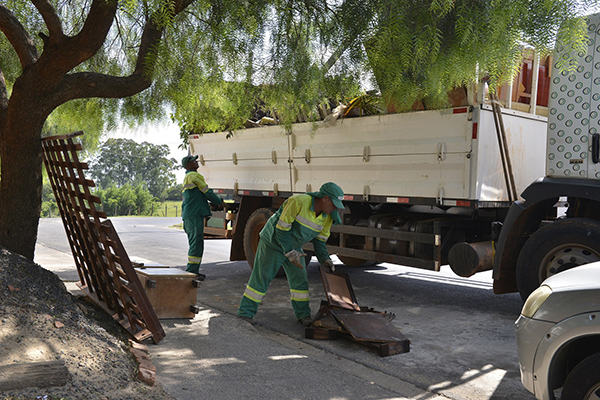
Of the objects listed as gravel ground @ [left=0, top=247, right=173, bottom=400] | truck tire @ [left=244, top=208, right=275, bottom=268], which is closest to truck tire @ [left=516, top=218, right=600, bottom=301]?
gravel ground @ [left=0, top=247, right=173, bottom=400]

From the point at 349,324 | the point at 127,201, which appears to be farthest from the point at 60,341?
the point at 127,201

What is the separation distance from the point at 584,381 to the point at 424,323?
3.05m

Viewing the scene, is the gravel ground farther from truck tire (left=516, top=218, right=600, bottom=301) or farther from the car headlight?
truck tire (left=516, top=218, right=600, bottom=301)

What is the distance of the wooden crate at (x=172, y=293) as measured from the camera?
5754 millimetres

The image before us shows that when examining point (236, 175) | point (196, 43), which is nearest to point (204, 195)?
point (236, 175)

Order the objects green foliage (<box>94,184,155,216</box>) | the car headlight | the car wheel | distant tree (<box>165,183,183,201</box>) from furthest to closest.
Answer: distant tree (<box>165,183,183,201</box>)
green foliage (<box>94,184,155,216</box>)
the car headlight
the car wheel

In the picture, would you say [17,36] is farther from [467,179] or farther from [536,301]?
[536,301]

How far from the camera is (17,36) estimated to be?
5.75 meters

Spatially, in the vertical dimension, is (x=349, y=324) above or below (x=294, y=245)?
below

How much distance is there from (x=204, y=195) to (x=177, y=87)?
10.4 feet

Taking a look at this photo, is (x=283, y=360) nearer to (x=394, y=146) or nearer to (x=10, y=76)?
(x=394, y=146)

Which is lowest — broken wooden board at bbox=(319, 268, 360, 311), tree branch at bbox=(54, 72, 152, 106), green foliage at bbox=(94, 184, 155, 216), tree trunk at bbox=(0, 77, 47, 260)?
green foliage at bbox=(94, 184, 155, 216)

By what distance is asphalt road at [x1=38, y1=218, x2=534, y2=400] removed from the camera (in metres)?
4.26

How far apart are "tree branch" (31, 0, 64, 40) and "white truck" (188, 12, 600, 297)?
316 cm
